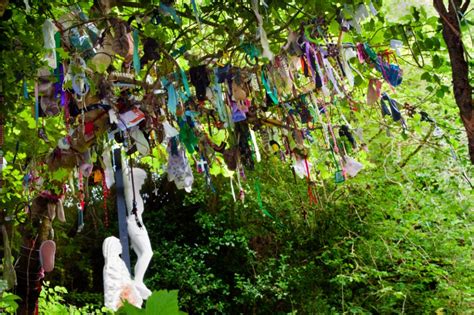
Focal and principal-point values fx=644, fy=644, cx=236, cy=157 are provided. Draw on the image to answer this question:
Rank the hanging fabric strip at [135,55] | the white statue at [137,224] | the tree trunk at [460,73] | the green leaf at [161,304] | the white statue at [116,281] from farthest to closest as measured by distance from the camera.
→ the white statue at [137,224] < the white statue at [116,281] < the hanging fabric strip at [135,55] < the tree trunk at [460,73] < the green leaf at [161,304]

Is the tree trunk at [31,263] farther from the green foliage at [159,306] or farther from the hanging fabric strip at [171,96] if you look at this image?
the green foliage at [159,306]

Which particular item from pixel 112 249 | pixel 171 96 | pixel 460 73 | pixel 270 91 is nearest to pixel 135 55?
pixel 171 96

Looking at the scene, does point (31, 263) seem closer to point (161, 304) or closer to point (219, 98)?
point (219, 98)

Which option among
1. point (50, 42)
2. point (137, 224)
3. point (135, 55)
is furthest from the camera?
point (137, 224)

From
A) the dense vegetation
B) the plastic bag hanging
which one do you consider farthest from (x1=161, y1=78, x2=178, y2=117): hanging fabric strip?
the dense vegetation

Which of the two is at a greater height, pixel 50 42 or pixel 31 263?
pixel 50 42

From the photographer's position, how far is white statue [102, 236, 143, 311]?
211 centimetres

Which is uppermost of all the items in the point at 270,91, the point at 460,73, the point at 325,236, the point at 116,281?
the point at 270,91

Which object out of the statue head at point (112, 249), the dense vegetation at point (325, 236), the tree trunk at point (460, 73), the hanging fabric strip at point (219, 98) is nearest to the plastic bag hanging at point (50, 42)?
the hanging fabric strip at point (219, 98)

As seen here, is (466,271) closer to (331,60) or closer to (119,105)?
(331,60)

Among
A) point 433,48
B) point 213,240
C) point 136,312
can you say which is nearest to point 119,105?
point 433,48

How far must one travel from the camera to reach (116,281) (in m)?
2.16

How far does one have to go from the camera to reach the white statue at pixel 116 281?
6.91ft

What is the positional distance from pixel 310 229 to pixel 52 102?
3.45 meters
